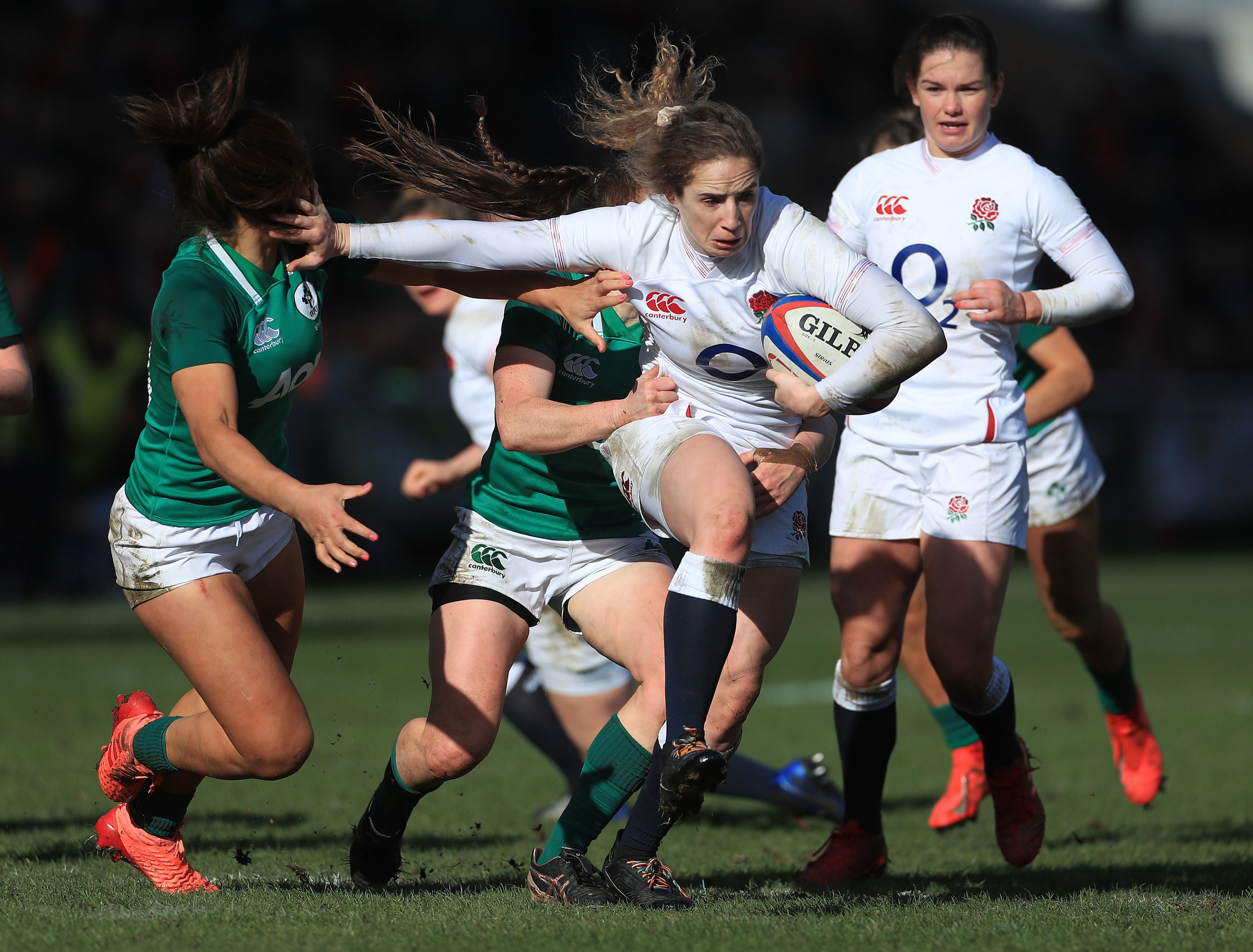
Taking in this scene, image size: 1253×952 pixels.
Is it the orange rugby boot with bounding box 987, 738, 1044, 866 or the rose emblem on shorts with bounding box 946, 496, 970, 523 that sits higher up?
the rose emblem on shorts with bounding box 946, 496, 970, 523

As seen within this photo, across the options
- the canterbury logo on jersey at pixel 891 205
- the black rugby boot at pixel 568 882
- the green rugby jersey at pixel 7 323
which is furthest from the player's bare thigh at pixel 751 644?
the green rugby jersey at pixel 7 323

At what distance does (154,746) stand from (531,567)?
3.86 feet

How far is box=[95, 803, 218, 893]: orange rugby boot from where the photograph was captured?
4141 millimetres

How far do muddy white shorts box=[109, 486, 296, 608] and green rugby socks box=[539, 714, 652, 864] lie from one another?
3.63 feet

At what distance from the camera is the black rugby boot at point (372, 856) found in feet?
14.0

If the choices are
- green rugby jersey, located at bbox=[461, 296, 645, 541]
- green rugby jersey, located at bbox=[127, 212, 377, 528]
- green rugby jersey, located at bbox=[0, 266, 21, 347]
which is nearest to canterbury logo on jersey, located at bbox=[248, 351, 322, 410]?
green rugby jersey, located at bbox=[127, 212, 377, 528]

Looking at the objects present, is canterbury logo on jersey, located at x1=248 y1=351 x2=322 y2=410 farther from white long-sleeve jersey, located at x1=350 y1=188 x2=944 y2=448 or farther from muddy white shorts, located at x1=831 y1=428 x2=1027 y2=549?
muddy white shorts, located at x1=831 y1=428 x2=1027 y2=549

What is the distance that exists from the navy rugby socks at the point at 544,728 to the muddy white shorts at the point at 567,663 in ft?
0.42

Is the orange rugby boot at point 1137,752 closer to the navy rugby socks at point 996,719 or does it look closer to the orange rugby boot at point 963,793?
the orange rugby boot at point 963,793

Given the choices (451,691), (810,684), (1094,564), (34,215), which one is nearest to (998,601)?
(1094,564)

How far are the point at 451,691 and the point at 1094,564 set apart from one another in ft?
9.56

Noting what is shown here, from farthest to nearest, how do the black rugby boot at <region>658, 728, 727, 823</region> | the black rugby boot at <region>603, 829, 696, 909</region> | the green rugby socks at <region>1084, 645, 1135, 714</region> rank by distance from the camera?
the green rugby socks at <region>1084, 645, 1135, 714</region>, the black rugby boot at <region>603, 829, 696, 909</region>, the black rugby boot at <region>658, 728, 727, 823</region>

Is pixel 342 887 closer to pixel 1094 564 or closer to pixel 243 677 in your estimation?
pixel 243 677

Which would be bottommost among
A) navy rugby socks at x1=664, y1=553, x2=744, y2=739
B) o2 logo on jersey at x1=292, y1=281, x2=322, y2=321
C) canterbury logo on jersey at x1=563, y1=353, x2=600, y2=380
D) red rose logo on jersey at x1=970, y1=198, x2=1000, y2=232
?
navy rugby socks at x1=664, y1=553, x2=744, y2=739
